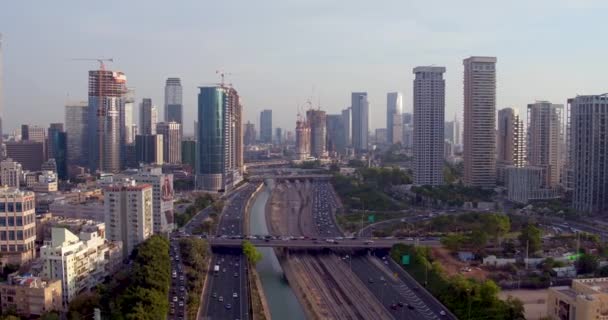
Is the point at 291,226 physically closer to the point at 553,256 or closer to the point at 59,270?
the point at 553,256

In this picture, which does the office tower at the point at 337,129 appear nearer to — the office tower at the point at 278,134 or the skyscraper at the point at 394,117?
the skyscraper at the point at 394,117

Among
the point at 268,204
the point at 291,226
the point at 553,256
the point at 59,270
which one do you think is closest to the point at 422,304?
the point at 553,256

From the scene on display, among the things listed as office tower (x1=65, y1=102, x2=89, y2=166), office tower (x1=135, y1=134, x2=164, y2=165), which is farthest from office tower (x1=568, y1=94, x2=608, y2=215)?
office tower (x1=65, y1=102, x2=89, y2=166)

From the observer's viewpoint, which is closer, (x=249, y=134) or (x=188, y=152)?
(x=188, y=152)

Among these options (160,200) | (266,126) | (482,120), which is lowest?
(160,200)

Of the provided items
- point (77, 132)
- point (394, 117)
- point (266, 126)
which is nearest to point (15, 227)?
point (77, 132)

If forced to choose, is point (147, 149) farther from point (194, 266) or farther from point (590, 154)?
point (590, 154)

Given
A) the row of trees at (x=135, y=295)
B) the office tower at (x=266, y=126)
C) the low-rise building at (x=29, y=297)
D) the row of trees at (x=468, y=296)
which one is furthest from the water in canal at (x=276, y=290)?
the office tower at (x=266, y=126)
